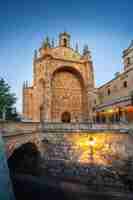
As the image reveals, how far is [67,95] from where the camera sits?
35156mm

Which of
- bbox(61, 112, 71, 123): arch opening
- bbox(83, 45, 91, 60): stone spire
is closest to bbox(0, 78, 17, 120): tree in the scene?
bbox(61, 112, 71, 123): arch opening

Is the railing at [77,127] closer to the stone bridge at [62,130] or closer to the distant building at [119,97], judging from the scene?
the stone bridge at [62,130]

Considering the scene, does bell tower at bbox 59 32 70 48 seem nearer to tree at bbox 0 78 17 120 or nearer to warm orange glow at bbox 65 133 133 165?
tree at bbox 0 78 17 120

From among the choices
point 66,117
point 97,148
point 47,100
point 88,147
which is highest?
point 47,100

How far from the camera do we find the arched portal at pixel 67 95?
33750 mm

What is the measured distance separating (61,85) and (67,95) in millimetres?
2379

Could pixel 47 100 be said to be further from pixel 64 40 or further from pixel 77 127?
pixel 64 40

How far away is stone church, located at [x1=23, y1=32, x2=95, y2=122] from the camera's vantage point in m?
31.4

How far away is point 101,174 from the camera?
64.8 feet

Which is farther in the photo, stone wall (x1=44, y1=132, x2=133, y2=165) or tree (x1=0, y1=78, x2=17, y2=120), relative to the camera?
tree (x1=0, y1=78, x2=17, y2=120)

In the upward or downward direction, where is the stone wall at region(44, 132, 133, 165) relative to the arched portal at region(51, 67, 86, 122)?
downward

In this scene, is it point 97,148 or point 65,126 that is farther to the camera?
point 65,126

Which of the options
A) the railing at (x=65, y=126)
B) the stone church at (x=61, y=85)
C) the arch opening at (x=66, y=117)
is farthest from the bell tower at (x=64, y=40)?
the railing at (x=65, y=126)

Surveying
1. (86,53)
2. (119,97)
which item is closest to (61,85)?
(86,53)
